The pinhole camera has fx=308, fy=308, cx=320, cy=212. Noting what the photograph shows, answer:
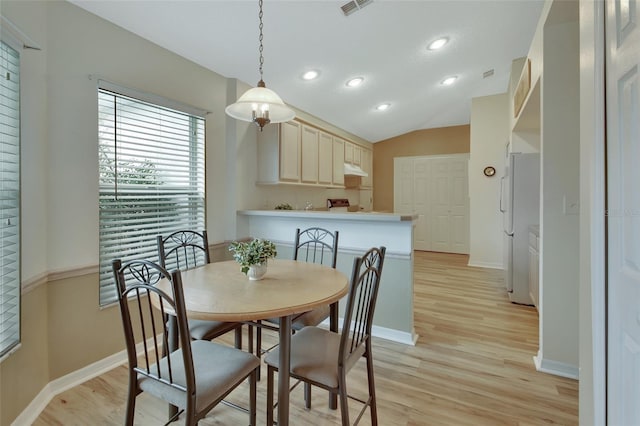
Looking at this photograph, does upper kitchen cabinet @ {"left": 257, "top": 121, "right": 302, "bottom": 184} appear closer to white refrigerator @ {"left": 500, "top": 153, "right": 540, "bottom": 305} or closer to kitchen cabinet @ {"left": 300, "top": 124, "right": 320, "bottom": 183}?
kitchen cabinet @ {"left": 300, "top": 124, "right": 320, "bottom": 183}

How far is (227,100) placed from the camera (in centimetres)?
336

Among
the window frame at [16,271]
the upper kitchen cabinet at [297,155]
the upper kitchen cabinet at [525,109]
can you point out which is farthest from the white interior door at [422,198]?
the window frame at [16,271]

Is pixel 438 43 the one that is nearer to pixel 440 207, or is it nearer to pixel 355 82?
pixel 355 82

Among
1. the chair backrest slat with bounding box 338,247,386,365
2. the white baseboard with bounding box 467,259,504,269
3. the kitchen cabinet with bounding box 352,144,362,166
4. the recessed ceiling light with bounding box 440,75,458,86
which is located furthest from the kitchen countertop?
the white baseboard with bounding box 467,259,504,269

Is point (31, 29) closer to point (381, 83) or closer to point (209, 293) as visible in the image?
point (209, 293)

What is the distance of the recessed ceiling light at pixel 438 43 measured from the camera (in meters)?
3.36

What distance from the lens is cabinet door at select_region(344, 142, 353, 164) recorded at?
5.47 meters

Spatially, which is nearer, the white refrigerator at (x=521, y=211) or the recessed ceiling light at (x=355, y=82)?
the white refrigerator at (x=521, y=211)

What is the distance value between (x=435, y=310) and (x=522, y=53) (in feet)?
11.5

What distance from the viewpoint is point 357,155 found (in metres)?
6.11

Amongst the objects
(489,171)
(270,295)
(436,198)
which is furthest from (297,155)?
(436,198)

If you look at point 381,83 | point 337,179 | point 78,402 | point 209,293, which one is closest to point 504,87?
point 381,83

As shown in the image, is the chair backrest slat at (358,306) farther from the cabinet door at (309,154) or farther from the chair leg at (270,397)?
the cabinet door at (309,154)
